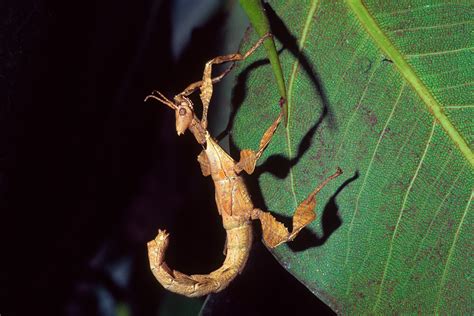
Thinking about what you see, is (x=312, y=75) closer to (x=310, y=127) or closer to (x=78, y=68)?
(x=310, y=127)

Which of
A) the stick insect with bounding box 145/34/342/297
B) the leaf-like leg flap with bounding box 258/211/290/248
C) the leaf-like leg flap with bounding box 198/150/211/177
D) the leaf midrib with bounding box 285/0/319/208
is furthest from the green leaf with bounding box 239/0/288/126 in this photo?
the leaf-like leg flap with bounding box 198/150/211/177

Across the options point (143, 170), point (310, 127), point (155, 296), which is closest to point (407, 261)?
point (310, 127)

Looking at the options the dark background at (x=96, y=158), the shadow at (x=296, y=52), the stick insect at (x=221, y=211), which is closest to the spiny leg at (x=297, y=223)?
the stick insect at (x=221, y=211)

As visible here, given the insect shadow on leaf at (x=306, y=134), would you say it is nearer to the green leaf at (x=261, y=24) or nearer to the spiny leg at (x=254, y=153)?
the spiny leg at (x=254, y=153)

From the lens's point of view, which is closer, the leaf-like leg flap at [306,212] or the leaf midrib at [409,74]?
the leaf midrib at [409,74]

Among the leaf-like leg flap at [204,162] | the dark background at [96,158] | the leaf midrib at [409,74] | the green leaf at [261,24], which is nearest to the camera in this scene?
the green leaf at [261,24]

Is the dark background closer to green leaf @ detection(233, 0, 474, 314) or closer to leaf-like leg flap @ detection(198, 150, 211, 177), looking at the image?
leaf-like leg flap @ detection(198, 150, 211, 177)
